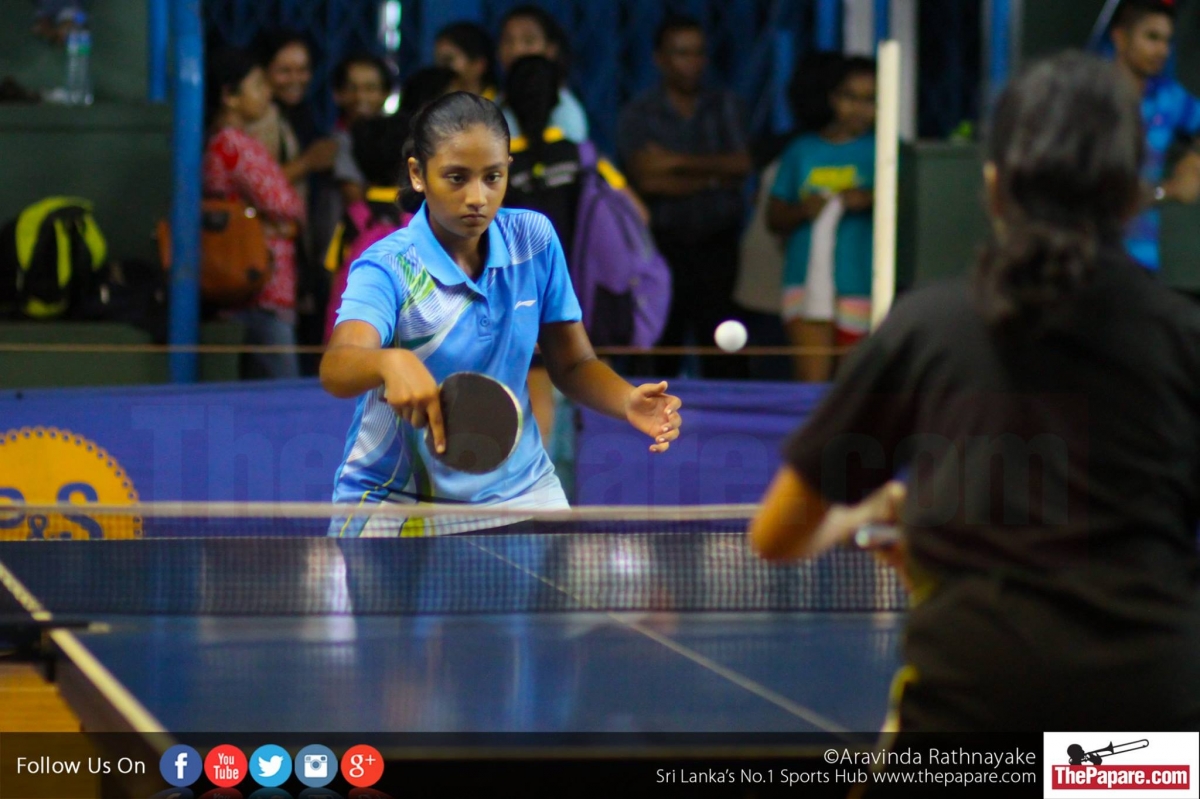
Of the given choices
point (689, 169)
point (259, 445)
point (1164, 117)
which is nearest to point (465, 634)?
point (259, 445)

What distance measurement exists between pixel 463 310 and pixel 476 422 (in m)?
0.39

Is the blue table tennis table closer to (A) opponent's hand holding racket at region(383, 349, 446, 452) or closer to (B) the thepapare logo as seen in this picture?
(B) the thepapare logo

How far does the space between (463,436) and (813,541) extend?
1484 mm

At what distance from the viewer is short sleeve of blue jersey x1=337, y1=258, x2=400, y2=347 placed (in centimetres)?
349

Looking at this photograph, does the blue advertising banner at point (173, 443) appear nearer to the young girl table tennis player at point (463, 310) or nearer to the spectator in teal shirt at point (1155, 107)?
the young girl table tennis player at point (463, 310)

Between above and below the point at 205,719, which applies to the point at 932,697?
above

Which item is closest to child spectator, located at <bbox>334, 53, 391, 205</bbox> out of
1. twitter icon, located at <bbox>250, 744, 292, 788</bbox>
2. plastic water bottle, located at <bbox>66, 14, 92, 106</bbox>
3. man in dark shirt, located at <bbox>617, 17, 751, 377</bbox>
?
man in dark shirt, located at <bbox>617, 17, 751, 377</bbox>

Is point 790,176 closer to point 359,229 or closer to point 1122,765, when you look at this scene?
point 359,229

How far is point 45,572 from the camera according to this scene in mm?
5539

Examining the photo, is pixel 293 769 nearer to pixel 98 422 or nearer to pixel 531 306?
pixel 531 306

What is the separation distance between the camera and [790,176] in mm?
7594

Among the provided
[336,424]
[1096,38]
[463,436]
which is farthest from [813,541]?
[1096,38]

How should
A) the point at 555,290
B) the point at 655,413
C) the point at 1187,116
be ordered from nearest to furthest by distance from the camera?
the point at 655,413, the point at 555,290, the point at 1187,116

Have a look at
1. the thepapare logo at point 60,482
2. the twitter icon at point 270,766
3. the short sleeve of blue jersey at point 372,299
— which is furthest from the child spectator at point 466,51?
the twitter icon at point 270,766
